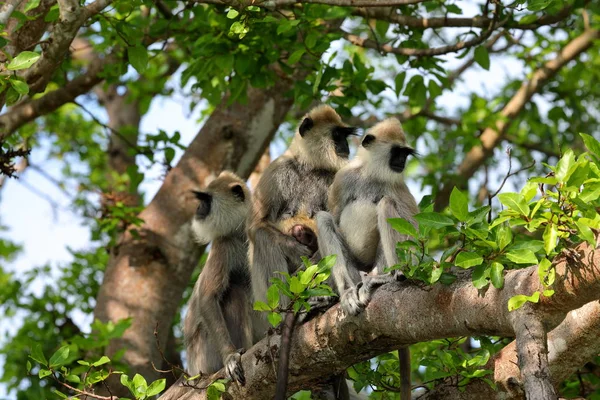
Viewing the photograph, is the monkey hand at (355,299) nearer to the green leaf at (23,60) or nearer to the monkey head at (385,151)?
the monkey head at (385,151)

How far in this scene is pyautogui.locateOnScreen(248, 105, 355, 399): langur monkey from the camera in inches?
209

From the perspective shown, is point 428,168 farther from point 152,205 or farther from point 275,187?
point 275,187

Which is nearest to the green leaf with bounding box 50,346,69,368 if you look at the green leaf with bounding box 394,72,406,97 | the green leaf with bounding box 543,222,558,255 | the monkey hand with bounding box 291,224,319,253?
the monkey hand with bounding box 291,224,319,253

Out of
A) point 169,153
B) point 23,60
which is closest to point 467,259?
point 23,60

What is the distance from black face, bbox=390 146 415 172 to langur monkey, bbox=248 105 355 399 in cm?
73

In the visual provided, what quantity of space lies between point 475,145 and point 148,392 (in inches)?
192

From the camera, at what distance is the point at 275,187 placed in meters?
5.70

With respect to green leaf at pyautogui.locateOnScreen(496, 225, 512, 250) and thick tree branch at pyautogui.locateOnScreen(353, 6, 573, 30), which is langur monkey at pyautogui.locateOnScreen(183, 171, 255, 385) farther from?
green leaf at pyautogui.locateOnScreen(496, 225, 512, 250)

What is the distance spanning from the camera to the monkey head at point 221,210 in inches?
234

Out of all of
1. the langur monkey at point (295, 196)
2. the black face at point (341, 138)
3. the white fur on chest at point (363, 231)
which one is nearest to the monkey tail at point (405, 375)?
the white fur on chest at point (363, 231)

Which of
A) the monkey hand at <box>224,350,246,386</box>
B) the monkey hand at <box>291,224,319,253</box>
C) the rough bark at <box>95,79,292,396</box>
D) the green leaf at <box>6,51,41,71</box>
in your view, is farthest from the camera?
the rough bark at <box>95,79,292,396</box>

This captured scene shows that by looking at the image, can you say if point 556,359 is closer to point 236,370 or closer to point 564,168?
point 564,168

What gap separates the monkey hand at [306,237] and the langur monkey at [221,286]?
0.55 metres

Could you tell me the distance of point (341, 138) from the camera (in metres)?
5.88
